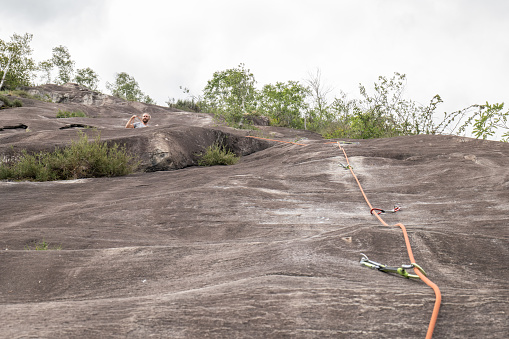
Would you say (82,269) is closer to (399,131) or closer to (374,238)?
(374,238)

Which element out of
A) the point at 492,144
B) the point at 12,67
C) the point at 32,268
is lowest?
the point at 32,268

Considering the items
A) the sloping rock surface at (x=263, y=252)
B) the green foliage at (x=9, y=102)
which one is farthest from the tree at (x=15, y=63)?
the sloping rock surface at (x=263, y=252)

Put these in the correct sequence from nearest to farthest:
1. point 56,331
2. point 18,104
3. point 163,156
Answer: point 56,331 → point 163,156 → point 18,104

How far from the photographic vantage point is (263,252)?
3.85m

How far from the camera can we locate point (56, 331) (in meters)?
2.41

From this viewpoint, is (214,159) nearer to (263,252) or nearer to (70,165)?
(70,165)

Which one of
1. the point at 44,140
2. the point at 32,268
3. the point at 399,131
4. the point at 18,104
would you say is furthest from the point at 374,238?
the point at 18,104

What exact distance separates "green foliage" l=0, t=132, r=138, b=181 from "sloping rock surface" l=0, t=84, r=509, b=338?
33.5 inches

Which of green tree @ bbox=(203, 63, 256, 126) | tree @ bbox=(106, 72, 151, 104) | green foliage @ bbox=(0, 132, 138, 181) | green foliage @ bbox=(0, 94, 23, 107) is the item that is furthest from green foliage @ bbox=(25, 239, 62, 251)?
tree @ bbox=(106, 72, 151, 104)

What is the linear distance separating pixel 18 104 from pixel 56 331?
28.5 meters

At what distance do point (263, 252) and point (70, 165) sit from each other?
25.1 feet

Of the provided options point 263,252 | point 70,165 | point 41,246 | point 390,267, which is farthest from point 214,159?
point 390,267

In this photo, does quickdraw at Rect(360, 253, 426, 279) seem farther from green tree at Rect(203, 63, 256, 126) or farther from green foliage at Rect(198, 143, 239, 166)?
green tree at Rect(203, 63, 256, 126)

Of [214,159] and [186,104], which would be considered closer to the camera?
[214,159]
